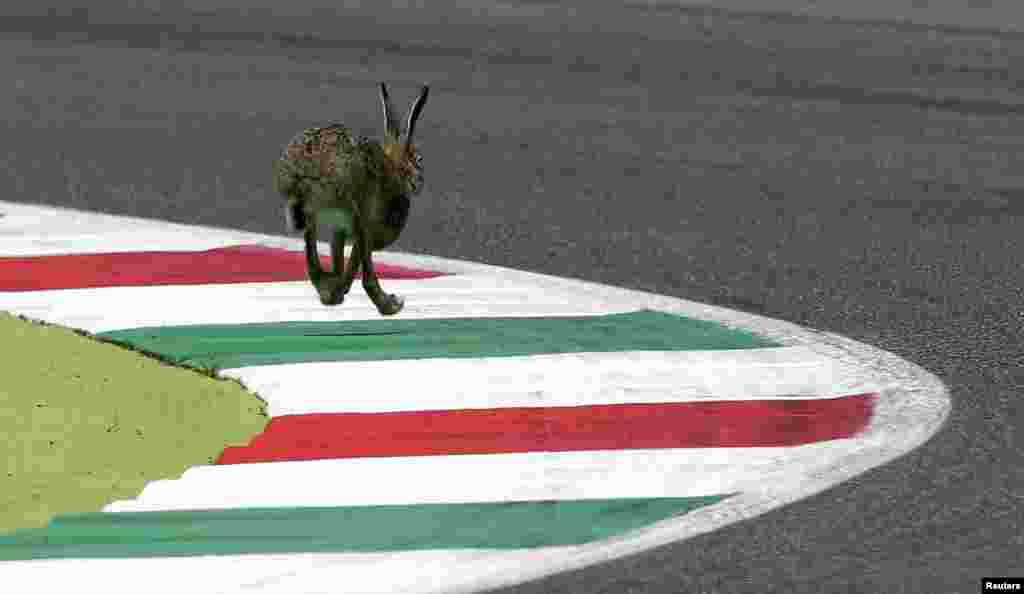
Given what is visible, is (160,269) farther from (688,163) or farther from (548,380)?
(688,163)

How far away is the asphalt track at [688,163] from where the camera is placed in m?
5.95

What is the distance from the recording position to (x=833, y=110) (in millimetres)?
12922

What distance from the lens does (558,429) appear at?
6.71 meters

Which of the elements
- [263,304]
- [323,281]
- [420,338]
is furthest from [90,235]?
[420,338]

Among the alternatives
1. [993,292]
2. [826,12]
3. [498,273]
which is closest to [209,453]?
[498,273]

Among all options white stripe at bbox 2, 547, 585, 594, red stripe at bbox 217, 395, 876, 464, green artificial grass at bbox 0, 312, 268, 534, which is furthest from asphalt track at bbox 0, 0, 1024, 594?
green artificial grass at bbox 0, 312, 268, 534

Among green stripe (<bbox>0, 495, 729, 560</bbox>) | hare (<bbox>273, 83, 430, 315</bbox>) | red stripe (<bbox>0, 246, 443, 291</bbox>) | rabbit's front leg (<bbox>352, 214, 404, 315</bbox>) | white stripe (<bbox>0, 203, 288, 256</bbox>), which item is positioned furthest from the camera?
white stripe (<bbox>0, 203, 288, 256</bbox>)

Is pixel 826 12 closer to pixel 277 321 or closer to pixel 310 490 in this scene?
pixel 277 321

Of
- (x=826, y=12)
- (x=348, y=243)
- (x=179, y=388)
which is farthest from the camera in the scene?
(x=826, y=12)

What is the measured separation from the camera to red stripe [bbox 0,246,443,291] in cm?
859

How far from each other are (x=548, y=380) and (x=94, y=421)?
4.18ft

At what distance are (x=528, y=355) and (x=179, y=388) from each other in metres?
1.05

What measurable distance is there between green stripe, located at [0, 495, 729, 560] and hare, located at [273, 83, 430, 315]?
1810 mm

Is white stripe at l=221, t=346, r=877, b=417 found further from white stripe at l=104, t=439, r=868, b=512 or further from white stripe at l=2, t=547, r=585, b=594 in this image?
white stripe at l=2, t=547, r=585, b=594
